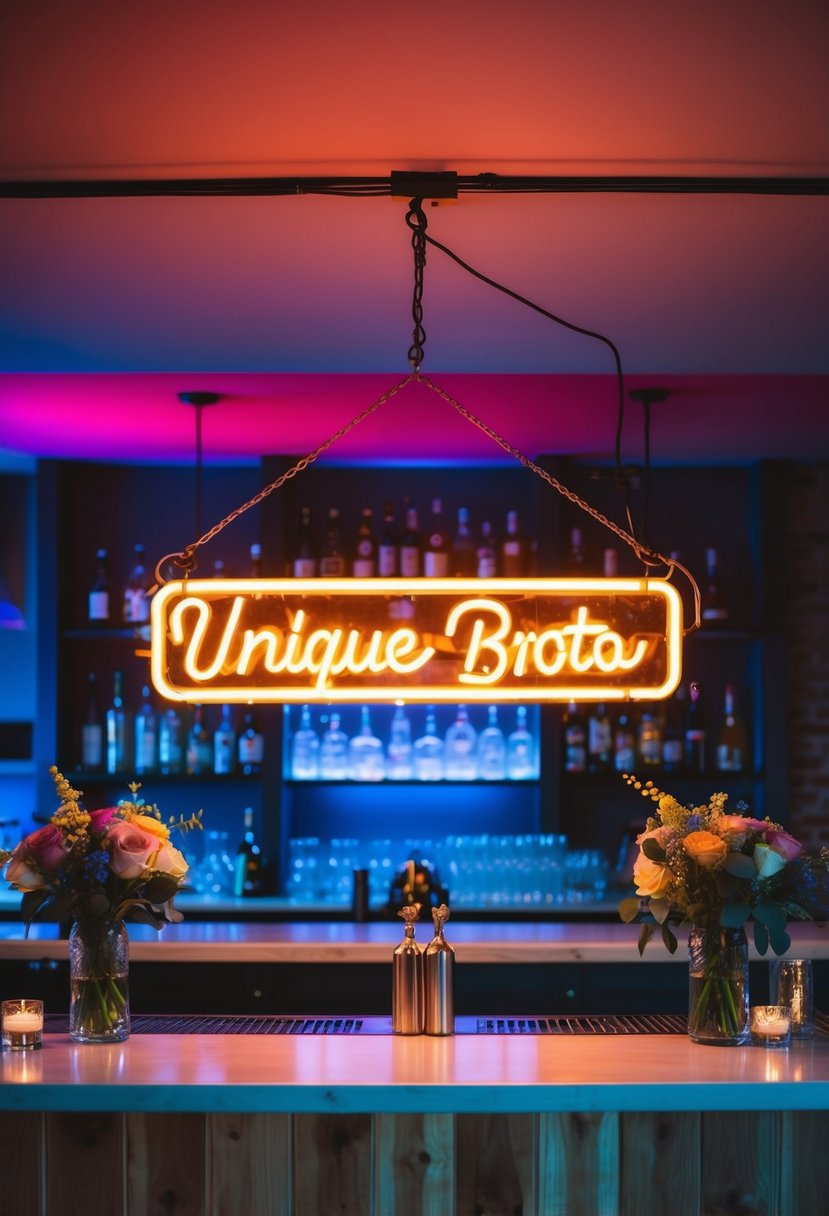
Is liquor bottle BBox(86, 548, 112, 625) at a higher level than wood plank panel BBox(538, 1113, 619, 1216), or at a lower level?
higher

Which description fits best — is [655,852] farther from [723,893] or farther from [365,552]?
[365,552]

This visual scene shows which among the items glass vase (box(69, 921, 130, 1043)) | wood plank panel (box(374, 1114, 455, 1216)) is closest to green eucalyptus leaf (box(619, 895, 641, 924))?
wood plank panel (box(374, 1114, 455, 1216))

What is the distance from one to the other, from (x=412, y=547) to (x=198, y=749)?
1.30 m

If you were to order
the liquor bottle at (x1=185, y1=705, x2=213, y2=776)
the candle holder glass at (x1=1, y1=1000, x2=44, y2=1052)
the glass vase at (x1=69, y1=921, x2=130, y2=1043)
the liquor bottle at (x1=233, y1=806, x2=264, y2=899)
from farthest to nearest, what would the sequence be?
the liquor bottle at (x1=185, y1=705, x2=213, y2=776) → the liquor bottle at (x1=233, y1=806, x2=264, y2=899) → the glass vase at (x1=69, y1=921, x2=130, y2=1043) → the candle holder glass at (x1=1, y1=1000, x2=44, y2=1052)

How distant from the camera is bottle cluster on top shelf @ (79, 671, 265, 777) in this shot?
563 centimetres

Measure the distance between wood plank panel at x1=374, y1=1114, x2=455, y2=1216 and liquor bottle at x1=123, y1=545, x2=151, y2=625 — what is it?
347cm

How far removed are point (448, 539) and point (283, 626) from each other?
2742 mm

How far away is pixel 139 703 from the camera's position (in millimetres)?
5828

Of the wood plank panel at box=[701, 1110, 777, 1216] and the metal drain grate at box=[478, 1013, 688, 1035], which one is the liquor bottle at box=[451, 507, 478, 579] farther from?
the wood plank panel at box=[701, 1110, 777, 1216]

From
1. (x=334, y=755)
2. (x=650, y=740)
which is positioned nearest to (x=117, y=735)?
(x=334, y=755)

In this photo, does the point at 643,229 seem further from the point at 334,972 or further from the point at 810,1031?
the point at 334,972

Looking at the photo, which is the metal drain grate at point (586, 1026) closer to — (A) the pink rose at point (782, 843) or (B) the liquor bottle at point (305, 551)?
(A) the pink rose at point (782, 843)

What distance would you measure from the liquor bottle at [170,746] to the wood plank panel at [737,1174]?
353 centimetres

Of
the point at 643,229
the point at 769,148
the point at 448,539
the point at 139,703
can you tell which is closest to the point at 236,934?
the point at 139,703
